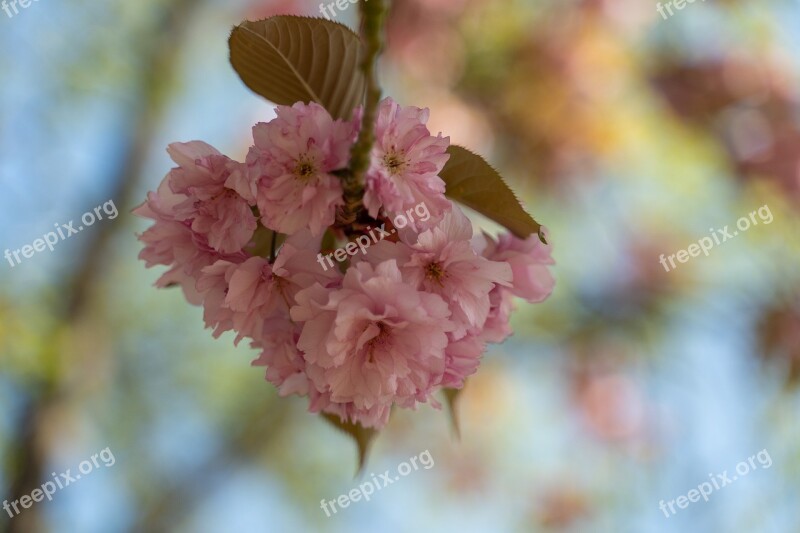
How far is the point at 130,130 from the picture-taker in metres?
2.41

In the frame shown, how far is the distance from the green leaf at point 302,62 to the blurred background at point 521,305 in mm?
1695

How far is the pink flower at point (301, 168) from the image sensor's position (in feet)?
1.91

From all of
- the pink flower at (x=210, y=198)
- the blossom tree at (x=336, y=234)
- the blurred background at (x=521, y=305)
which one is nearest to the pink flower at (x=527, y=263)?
the blossom tree at (x=336, y=234)

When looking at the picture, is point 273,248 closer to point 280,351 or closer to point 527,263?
point 280,351

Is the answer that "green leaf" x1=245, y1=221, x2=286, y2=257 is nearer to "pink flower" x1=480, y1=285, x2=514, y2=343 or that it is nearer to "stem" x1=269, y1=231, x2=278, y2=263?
"stem" x1=269, y1=231, x2=278, y2=263

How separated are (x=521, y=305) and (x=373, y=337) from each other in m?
2.27

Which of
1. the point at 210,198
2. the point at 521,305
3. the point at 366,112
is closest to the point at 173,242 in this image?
the point at 210,198

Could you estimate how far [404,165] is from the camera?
0.59 meters

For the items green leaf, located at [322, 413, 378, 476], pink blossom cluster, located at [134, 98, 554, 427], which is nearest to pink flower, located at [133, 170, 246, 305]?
pink blossom cluster, located at [134, 98, 554, 427]

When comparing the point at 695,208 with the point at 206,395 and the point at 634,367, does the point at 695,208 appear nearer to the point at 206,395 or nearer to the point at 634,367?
the point at 634,367

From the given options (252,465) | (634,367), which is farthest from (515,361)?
(252,465)

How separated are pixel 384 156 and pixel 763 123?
91.2 inches

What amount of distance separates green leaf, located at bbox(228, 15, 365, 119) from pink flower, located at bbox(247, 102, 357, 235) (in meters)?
0.11

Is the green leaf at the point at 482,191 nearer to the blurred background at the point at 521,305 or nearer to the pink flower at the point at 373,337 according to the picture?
Result: the pink flower at the point at 373,337
